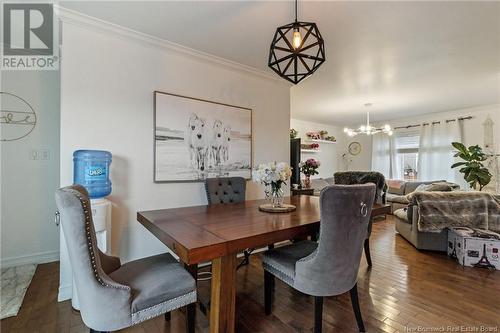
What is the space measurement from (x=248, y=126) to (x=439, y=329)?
2.67m

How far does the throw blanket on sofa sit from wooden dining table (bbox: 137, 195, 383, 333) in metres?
2.19

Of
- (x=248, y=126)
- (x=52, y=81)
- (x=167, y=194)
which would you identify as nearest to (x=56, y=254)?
(x=167, y=194)

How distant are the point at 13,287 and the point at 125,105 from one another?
1959mm

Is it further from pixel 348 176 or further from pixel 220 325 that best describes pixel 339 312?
pixel 348 176

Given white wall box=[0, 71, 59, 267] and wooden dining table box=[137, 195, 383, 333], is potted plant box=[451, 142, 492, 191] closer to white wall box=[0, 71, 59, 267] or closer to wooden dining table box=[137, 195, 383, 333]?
wooden dining table box=[137, 195, 383, 333]

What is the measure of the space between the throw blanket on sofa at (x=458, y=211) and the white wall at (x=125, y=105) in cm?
289

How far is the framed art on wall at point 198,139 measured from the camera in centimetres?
258

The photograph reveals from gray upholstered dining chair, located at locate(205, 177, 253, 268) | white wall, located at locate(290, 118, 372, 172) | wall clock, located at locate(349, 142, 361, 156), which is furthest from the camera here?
wall clock, located at locate(349, 142, 361, 156)

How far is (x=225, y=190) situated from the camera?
266 cm

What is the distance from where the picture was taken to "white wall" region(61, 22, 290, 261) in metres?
2.13

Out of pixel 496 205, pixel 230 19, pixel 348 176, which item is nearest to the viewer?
pixel 230 19

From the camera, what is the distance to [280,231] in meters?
1.50

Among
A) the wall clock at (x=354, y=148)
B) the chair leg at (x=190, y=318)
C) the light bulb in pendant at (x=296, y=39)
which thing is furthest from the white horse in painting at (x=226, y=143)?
the wall clock at (x=354, y=148)

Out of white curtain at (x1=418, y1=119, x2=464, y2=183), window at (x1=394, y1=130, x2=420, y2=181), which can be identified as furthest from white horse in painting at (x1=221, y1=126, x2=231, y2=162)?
window at (x1=394, y1=130, x2=420, y2=181)
